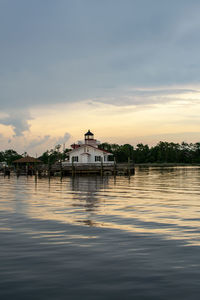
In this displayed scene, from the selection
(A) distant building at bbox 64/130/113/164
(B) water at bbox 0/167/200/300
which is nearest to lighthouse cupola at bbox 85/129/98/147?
(A) distant building at bbox 64/130/113/164

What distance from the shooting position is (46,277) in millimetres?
8586

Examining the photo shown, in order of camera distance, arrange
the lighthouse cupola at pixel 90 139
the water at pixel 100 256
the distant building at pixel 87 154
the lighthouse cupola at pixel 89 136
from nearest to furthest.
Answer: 1. the water at pixel 100 256
2. the distant building at pixel 87 154
3. the lighthouse cupola at pixel 90 139
4. the lighthouse cupola at pixel 89 136

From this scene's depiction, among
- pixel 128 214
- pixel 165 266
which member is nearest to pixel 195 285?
pixel 165 266

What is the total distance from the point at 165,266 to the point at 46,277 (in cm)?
326

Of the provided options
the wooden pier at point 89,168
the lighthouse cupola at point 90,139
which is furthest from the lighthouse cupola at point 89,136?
the wooden pier at point 89,168

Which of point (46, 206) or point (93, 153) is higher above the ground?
point (93, 153)

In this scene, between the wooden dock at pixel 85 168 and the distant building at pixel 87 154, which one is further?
the distant building at pixel 87 154

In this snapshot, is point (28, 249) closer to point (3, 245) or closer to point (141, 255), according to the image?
point (3, 245)

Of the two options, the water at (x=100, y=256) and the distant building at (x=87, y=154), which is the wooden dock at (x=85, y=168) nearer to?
the distant building at (x=87, y=154)

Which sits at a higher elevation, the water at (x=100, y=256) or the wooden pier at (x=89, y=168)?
the wooden pier at (x=89, y=168)

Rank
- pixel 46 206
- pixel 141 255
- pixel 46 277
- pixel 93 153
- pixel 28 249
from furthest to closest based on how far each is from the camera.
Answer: pixel 93 153 → pixel 46 206 → pixel 28 249 → pixel 141 255 → pixel 46 277

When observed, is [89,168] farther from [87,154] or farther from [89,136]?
[89,136]

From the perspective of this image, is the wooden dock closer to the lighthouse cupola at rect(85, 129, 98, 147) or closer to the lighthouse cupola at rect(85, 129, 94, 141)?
the lighthouse cupola at rect(85, 129, 98, 147)

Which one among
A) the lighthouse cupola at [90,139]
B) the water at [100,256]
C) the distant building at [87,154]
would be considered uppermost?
the lighthouse cupola at [90,139]
